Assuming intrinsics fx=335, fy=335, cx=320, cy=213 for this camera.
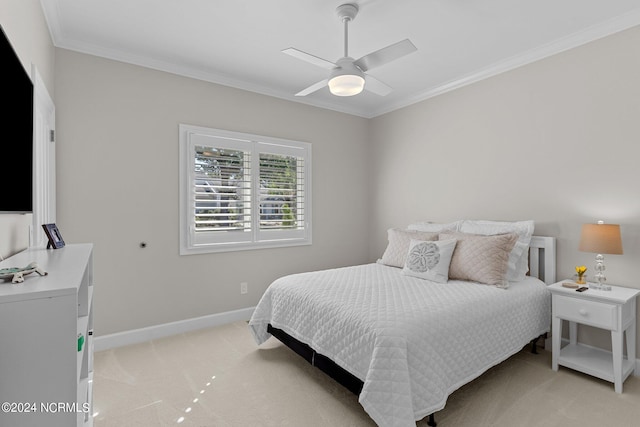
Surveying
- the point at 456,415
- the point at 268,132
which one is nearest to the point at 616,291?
the point at 456,415

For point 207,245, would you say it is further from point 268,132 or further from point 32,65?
point 32,65

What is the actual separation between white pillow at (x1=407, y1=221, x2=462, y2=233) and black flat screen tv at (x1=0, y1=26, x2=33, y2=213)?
3125 mm

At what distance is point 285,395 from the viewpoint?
2229 mm

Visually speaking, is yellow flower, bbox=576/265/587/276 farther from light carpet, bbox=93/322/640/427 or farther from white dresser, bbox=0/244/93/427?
white dresser, bbox=0/244/93/427

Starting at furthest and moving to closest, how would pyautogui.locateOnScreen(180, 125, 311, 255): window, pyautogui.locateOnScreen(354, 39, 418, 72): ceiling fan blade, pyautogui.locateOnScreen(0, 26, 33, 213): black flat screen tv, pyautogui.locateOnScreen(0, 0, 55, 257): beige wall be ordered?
pyautogui.locateOnScreen(180, 125, 311, 255): window
pyautogui.locateOnScreen(354, 39, 418, 72): ceiling fan blade
pyautogui.locateOnScreen(0, 0, 55, 257): beige wall
pyautogui.locateOnScreen(0, 26, 33, 213): black flat screen tv

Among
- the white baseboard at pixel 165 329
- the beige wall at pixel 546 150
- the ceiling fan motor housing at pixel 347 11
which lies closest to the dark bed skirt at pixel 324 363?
the white baseboard at pixel 165 329

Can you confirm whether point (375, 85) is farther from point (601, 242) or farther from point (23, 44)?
point (23, 44)

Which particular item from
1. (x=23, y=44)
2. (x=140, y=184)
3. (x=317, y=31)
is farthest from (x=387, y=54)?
(x=140, y=184)

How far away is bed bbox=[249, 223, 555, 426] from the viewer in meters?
1.74

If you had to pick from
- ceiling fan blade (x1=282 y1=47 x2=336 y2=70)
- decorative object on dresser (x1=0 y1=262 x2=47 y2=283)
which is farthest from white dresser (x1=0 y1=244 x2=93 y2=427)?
ceiling fan blade (x1=282 y1=47 x2=336 y2=70)

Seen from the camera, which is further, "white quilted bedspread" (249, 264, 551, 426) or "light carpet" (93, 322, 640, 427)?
"light carpet" (93, 322, 640, 427)

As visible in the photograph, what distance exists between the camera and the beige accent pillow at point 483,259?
2.64 meters

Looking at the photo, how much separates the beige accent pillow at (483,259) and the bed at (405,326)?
1.7 inches

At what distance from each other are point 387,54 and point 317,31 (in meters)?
0.73
